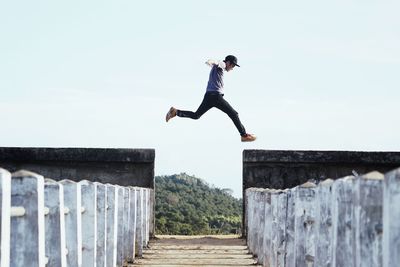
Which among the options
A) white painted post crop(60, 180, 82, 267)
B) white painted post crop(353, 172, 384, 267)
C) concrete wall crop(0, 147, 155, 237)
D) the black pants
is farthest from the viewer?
concrete wall crop(0, 147, 155, 237)

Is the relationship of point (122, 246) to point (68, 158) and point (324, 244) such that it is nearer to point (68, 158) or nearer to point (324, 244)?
point (324, 244)

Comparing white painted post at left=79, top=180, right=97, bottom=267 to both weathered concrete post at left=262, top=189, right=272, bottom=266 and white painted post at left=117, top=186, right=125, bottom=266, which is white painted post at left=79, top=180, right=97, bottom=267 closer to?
white painted post at left=117, top=186, right=125, bottom=266

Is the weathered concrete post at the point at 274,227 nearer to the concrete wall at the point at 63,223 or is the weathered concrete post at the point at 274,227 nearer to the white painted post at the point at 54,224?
the concrete wall at the point at 63,223

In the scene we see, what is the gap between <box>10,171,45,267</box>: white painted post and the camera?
5410 mm

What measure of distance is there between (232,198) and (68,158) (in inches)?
557

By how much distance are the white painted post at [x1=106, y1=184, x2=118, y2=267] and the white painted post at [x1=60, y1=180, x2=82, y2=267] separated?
93.1 inches

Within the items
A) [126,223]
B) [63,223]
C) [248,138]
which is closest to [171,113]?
[248,138]

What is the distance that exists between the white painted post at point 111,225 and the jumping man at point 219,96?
611 cm

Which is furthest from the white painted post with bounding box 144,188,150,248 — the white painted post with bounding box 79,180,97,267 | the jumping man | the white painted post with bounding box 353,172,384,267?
the white painted post with bounding box 353,172,384,267

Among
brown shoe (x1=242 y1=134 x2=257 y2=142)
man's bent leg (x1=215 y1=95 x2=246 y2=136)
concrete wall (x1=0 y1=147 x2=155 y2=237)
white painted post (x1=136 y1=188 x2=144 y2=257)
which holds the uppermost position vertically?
man's bent leg (x1=215 y1=95 x2=246 y2=136)

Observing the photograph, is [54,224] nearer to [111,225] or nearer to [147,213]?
[111,225]

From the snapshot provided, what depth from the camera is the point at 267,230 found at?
11.9 m

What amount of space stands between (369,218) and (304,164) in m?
13.6

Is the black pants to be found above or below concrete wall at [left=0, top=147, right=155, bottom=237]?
above
